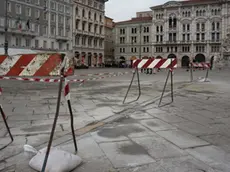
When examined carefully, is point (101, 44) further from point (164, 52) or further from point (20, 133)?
point (20, 133)

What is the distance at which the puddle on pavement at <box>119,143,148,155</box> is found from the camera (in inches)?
156

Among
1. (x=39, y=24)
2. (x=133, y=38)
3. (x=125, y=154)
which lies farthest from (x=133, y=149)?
(x=133, y=38)

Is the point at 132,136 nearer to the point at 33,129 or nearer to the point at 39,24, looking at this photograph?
the point at 33,129

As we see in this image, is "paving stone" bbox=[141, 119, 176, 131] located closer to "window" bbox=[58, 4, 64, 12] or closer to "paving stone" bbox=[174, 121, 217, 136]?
"paving stone" bbox=[174, 121, 217, 136]

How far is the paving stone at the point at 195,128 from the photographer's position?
203 inches

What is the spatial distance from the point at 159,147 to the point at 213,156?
2.73ft

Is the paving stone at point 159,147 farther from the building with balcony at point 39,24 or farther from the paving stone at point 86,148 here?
the building with balcony at point 39,24

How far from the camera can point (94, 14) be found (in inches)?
2931

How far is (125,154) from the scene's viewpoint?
12.8 ft

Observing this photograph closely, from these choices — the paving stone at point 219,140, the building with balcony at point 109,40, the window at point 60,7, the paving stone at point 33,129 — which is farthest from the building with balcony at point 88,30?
the paving stone at point 219,140

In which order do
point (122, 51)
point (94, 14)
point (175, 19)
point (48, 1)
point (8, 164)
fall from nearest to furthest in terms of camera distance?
1. point (8, 164)
2. point (48, 1)
3. point (94, 14)
4. point (175, 19)
5. point (122, 51)

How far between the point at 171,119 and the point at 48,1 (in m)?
58.7

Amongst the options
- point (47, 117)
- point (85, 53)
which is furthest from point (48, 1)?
point (47, 117)

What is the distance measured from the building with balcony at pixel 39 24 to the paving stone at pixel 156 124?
4461 centimetres
